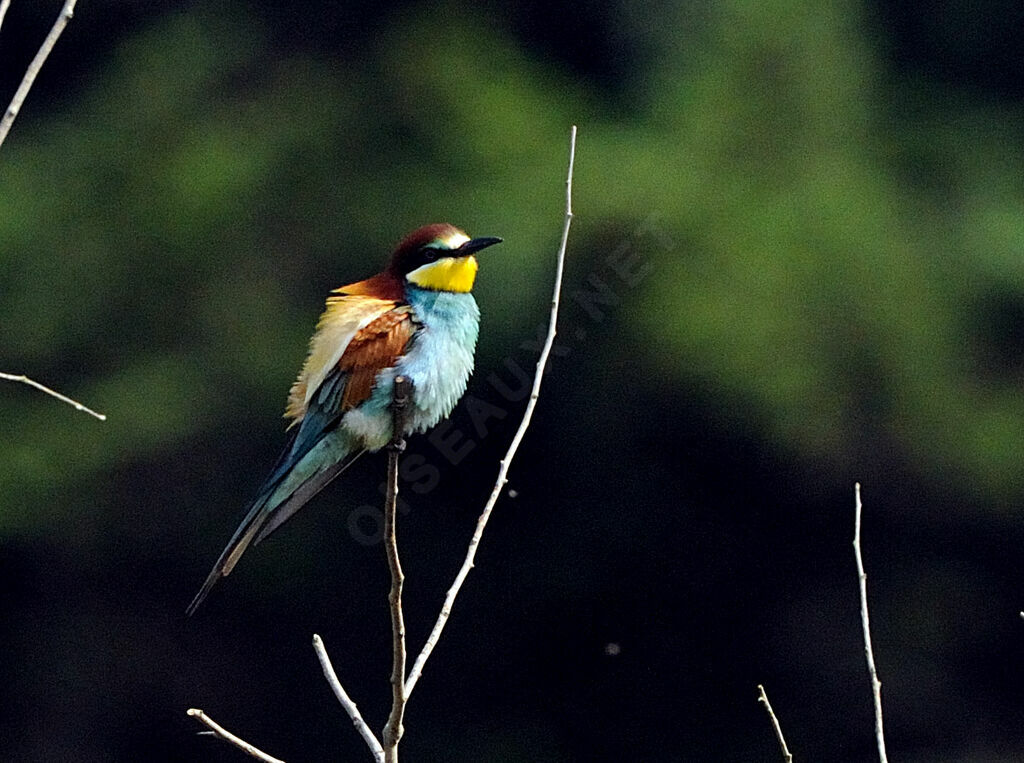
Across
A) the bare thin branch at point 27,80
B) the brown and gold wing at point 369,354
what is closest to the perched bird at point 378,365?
the brown and gold wing at point 369,354

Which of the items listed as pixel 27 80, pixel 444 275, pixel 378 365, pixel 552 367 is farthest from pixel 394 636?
pixel 552 367

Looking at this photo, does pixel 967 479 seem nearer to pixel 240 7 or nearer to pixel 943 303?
pixel 943 303

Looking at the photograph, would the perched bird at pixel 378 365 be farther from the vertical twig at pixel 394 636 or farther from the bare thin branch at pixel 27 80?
the bare thin branch at pixel 27 80

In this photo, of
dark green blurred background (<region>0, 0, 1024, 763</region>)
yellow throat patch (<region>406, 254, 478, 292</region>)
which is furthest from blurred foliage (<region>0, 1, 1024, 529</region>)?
yellow throat patch (<region>406, 254, 478, 292</region>)

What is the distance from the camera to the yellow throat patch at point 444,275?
3.31 meters

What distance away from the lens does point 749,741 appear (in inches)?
275

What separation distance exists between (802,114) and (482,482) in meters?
1.93

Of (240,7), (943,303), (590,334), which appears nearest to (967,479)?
(943,303)

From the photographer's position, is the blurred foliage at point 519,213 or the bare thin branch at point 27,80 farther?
the blurred foliage at point 519,213

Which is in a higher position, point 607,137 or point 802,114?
point 802,114

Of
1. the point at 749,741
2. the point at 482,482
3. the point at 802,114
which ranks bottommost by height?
the point at 749,741

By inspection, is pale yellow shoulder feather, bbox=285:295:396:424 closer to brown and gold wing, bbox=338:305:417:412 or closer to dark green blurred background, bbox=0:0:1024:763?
brown and gold wing, bbox=338:305:417:412

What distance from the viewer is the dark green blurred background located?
6.27 meters

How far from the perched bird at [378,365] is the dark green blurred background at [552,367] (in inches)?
101
